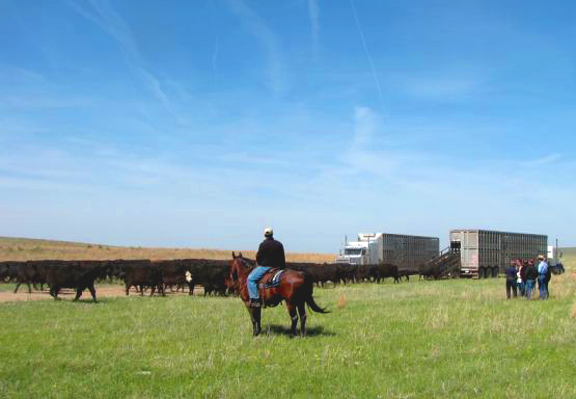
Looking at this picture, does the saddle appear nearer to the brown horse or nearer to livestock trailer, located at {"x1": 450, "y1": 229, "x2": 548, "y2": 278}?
the brown horse

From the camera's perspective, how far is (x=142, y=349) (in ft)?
34.1

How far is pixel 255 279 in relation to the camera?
12.2 meters

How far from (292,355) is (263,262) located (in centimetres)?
276

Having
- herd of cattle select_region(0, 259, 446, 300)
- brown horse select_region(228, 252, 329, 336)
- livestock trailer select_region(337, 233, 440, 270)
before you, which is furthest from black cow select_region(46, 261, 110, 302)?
livestock trailer select_region(337, 233, 440, 270)

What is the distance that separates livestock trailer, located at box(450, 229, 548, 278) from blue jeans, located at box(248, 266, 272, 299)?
117ft

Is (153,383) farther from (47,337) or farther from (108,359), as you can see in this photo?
(47,337)

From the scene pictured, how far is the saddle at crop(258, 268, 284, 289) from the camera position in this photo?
39.5 ft

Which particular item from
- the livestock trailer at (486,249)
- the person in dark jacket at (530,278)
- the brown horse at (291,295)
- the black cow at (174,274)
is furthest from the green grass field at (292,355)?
the livestock trailer at (486,249)

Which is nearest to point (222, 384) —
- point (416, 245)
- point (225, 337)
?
point (225, 337)

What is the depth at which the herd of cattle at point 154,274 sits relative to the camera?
21.0 m

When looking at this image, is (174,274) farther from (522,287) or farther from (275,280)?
(275,280)

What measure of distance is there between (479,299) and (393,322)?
7973mm

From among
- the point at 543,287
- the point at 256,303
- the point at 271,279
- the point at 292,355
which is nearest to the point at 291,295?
the point at 271,279

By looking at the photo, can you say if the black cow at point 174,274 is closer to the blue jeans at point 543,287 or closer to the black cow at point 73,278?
the black cow at point 73,278
